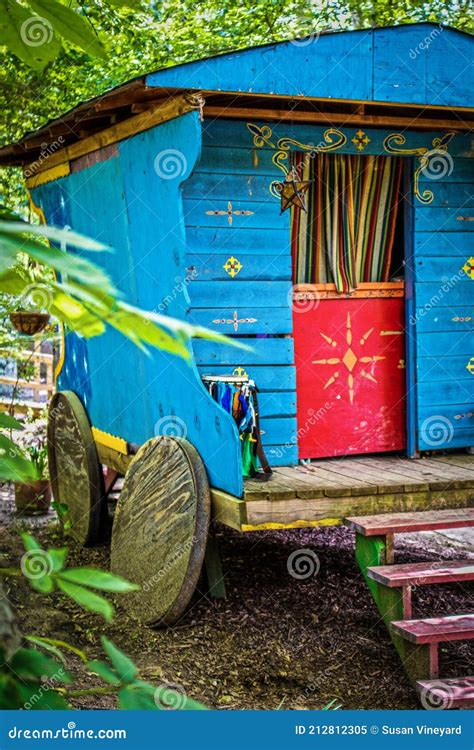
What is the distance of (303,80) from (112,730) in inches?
186

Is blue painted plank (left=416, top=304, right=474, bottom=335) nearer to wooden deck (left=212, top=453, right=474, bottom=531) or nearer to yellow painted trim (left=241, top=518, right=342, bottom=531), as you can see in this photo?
wooden deck (left=212, top=453, right=474, bottom=531)

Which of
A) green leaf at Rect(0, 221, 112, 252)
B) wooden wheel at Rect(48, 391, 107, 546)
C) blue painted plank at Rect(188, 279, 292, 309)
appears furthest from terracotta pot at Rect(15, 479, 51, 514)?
green leaf at Rect(0, 221, 112, 252)

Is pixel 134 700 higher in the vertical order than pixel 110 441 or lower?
higher

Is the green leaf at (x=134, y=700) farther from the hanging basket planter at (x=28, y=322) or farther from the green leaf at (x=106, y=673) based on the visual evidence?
the hanging basket planter at (x=28, y=322)

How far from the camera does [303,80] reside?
5.55 metres

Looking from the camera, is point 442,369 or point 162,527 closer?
point 162,527

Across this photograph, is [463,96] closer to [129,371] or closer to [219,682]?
[129,371]

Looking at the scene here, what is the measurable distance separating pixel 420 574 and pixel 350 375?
2038mm

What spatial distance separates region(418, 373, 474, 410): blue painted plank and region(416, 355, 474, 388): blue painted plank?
0.04m

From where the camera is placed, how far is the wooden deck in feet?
17.7

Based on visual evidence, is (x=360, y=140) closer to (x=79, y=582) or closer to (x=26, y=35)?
(x=26, y=35)

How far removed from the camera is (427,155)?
6.66 meters

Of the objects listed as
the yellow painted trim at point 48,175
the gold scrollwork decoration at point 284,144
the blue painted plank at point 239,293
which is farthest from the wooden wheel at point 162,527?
the yellow painted trim at point 48,175

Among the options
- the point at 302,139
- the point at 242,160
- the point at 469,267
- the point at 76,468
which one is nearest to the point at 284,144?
the point at 302,139
